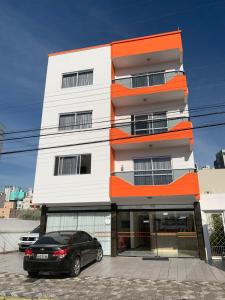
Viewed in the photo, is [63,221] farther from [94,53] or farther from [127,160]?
[94,53]

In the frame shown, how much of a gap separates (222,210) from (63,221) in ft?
32.7

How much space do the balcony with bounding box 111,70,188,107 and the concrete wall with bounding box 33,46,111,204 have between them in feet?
3.09

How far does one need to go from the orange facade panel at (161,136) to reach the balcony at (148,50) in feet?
18.6

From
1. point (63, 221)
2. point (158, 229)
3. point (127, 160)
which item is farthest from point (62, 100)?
point (158, 229)

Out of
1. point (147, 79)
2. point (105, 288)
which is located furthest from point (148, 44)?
point (105, 288)

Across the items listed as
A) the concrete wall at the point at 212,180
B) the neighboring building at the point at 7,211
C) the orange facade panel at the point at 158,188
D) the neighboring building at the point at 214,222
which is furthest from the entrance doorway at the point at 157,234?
the neighboring building at the point at 7,211

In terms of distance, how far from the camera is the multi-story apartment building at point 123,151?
15617 millimetres

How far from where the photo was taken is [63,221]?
1711 centimetres

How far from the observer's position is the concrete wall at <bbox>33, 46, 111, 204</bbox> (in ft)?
53.2

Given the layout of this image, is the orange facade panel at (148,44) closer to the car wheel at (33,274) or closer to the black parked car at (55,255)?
the black parked car at (55,255)

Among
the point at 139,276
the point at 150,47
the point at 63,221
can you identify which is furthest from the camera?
the point at 150,47

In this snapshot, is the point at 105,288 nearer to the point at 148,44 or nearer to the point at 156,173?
the point at 156,173

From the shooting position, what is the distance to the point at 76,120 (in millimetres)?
18250

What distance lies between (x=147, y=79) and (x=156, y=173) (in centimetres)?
698
